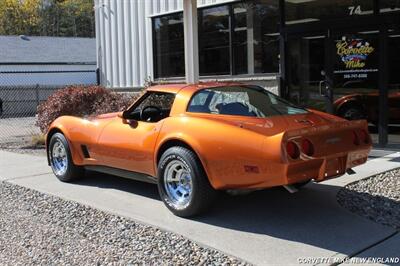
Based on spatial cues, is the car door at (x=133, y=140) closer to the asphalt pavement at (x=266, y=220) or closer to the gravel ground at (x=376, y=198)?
the asphalt pavement at (x=266, y=220)

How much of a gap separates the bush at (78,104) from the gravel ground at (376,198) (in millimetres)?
6592

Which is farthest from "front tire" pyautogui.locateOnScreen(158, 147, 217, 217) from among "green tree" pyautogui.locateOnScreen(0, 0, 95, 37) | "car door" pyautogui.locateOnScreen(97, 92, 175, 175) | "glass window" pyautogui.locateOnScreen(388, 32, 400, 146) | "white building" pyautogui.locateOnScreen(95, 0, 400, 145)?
"green tree" pyautogui.locateOnScreen(0, 0, 95, 37)

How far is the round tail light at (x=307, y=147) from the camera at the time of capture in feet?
16.4

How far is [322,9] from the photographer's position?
34.7 ft

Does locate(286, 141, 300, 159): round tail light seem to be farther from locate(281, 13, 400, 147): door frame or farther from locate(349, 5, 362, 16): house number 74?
locate(349, 5, 362, 16): house number 74

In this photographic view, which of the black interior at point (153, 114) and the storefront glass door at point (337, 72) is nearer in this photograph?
the black interior at point (153, 114)

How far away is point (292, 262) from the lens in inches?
173

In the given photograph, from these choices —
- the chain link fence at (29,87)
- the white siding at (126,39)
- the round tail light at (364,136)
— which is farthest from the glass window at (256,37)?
the chain link fence at (29,87)

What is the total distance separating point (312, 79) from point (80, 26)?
215 feet

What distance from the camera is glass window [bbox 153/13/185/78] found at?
13625 millimetres

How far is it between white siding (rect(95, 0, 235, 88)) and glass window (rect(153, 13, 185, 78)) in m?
0.18

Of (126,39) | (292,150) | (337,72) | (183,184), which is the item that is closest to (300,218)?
(292,150)

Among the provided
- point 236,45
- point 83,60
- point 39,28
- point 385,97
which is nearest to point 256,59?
point 236,45

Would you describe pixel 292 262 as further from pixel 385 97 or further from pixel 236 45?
pixel 236 45
